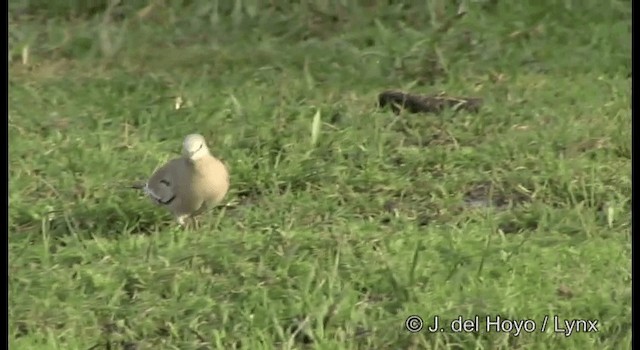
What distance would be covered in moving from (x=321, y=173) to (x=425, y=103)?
708 millimetres

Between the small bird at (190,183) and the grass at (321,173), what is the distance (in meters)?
0.08

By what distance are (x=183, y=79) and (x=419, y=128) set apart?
3.47 feet

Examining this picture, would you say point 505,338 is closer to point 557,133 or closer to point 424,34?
point 557,133

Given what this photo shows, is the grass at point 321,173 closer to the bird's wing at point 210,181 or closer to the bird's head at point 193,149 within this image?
the bird's wing at point 210,181

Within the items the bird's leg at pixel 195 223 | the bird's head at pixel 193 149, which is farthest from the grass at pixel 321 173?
the bird's head at pixel 193 149

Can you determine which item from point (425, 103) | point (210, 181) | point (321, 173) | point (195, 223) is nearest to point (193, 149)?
point (210, 181)

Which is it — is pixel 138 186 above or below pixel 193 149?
below

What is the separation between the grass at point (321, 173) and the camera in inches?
147

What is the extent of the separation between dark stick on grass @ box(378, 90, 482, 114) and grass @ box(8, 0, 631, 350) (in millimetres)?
51

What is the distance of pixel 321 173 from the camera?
4.65m

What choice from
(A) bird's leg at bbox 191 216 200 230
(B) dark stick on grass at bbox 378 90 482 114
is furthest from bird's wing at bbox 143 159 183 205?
(B) dark stick on grass at bbox 378 90 482 114

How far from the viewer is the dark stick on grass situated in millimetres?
5172

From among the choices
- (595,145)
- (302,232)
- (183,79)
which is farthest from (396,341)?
(183,79)

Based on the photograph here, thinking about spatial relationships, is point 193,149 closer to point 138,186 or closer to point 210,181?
point 210,181
